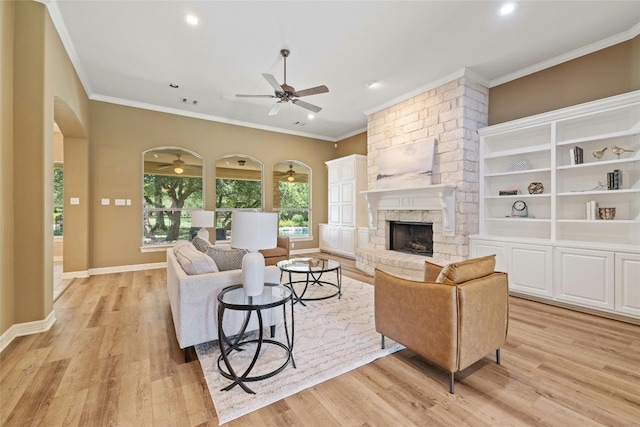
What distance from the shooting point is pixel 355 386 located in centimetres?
196

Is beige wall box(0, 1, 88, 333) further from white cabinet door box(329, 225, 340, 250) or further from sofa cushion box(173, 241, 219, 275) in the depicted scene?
white cabinet door box(329, 225, 340, 250)

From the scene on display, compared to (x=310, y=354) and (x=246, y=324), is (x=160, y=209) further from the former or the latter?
(x=310, y=354)

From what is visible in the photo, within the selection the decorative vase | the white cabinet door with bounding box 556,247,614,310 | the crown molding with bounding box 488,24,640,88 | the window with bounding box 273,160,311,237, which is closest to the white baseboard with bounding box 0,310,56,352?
the window with bounding box 273,160,311,237

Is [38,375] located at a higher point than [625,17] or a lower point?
lower

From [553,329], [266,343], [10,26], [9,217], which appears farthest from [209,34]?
[553,329]

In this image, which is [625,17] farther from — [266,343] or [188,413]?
[188,413]

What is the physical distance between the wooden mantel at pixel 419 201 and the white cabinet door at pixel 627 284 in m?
1.81

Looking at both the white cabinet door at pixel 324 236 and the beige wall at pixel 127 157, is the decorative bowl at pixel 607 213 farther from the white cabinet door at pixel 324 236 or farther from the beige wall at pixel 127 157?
the beige wall at pixel 127 157

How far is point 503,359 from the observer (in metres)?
2.31

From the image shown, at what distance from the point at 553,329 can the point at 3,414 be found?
176 inches

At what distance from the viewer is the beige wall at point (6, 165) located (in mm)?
2525

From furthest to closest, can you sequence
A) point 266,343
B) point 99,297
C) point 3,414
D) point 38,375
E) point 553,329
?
point 99,297 < point 553,329 < point 266,343 < point 38,375 < point 3,414

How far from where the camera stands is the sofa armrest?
1.87m

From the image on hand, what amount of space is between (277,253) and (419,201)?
8.77 feet
